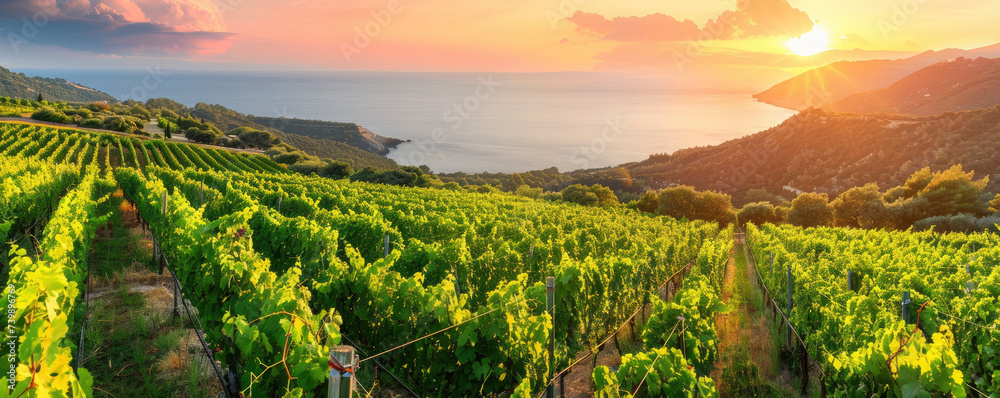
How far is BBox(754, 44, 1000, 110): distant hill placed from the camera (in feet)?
536

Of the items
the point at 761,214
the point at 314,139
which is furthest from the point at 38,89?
the point at 761,214

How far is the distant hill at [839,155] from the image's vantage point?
69.8m

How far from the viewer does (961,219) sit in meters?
31.5

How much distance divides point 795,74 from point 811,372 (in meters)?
233

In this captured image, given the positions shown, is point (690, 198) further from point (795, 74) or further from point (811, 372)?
point (795, 74)

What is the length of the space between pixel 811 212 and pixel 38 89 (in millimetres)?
242549

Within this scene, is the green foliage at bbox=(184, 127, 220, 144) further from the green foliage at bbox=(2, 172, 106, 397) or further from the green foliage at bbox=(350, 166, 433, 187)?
the green foliage at bbox=(2, 172, 106, 397)

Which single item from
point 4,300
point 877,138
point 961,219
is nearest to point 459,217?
point 4,300

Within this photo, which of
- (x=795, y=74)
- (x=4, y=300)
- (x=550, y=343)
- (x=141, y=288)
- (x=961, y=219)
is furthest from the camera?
(x=795, y=74)

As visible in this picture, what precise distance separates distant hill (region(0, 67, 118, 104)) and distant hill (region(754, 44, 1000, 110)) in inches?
10377

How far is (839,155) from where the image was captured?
84812 millimetres

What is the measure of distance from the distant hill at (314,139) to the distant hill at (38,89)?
55.0 m

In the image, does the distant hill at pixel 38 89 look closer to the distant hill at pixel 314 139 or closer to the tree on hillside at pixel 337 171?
the distant hill at pixel 314 139

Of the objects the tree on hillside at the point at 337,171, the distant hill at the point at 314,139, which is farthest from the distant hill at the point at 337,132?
the tree on hillside at the point at 337,171
